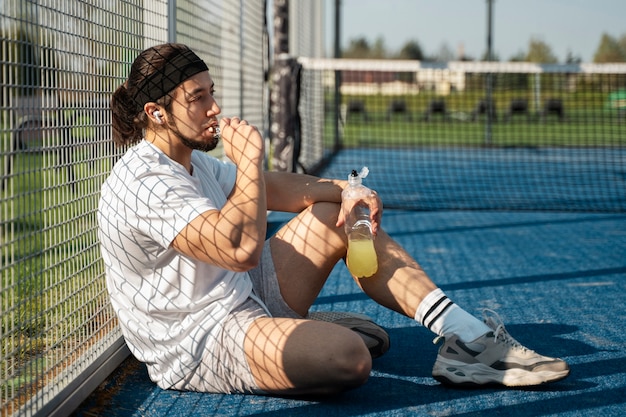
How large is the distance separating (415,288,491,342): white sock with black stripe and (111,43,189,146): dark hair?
1.20 meters

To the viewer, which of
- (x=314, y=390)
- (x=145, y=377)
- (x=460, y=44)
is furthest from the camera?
(x=460, y=44)

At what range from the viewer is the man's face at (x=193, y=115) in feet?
10.4

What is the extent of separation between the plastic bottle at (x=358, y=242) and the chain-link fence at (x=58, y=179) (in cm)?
97

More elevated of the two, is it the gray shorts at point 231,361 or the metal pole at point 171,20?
the metal pole at point 171,20

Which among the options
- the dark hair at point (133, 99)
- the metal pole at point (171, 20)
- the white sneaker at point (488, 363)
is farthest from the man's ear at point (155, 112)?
the white sneaker at point (488, 363)

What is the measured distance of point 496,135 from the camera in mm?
23406

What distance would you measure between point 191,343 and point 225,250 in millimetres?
441

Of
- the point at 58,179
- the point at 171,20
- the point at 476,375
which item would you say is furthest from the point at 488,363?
the point at 171,20

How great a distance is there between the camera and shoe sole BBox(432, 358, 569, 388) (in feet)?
10.8

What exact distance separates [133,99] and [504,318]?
2.20 metres

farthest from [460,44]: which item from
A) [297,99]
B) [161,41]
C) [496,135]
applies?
[161,41]

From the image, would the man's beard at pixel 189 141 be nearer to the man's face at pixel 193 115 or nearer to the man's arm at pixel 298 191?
the man's face at pixel 193 115

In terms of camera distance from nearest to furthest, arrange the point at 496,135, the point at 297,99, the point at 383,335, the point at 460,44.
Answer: the point at 383,335
the point at 297,99
the point at 496,135
the point at 460,44

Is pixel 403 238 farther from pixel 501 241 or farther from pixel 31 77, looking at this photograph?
pixel 31 77
